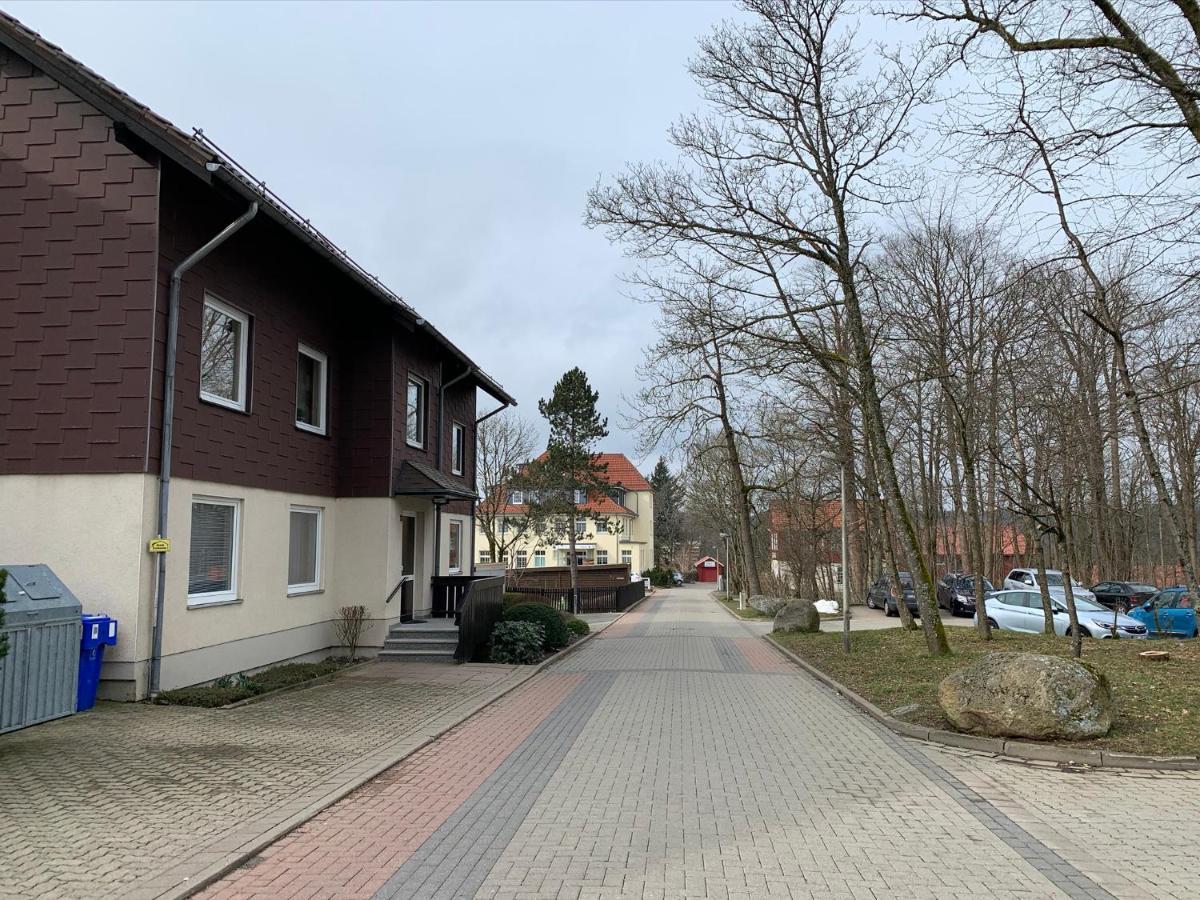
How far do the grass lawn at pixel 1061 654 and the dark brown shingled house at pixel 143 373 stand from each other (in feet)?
28.6

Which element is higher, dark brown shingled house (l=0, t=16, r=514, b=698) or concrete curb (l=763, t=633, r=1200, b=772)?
dark brown shingled house (l=0, t=16, r=514, b=698)

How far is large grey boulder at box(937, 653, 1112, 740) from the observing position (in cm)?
841

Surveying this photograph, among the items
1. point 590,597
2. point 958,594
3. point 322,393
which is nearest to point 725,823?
point 322,393

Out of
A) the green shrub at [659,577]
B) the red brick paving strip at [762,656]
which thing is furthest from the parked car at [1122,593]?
the green shrub at [659,577]

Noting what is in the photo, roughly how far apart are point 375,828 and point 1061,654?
12620mm

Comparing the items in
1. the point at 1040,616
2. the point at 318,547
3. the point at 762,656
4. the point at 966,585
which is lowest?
the point at 762,656

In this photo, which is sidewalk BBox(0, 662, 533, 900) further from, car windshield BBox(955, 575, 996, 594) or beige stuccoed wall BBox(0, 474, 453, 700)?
car windshield BBox(955, 575, 996, 594)

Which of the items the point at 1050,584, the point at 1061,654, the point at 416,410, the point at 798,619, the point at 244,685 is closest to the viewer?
the point at 244,685

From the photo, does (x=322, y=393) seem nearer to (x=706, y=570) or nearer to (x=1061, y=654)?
(x=1061, y=654)

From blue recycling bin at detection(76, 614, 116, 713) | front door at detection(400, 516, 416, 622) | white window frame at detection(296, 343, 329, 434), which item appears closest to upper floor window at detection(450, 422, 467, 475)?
front door at detection(400, 516, 416, 622)

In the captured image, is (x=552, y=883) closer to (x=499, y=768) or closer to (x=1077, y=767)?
(x=499, y=768)

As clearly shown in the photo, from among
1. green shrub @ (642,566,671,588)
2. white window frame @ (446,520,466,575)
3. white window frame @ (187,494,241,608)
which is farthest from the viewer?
green shrub @ (642,566,671,588)

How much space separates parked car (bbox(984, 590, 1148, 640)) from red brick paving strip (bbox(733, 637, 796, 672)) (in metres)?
5.74

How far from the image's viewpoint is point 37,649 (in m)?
8.52
